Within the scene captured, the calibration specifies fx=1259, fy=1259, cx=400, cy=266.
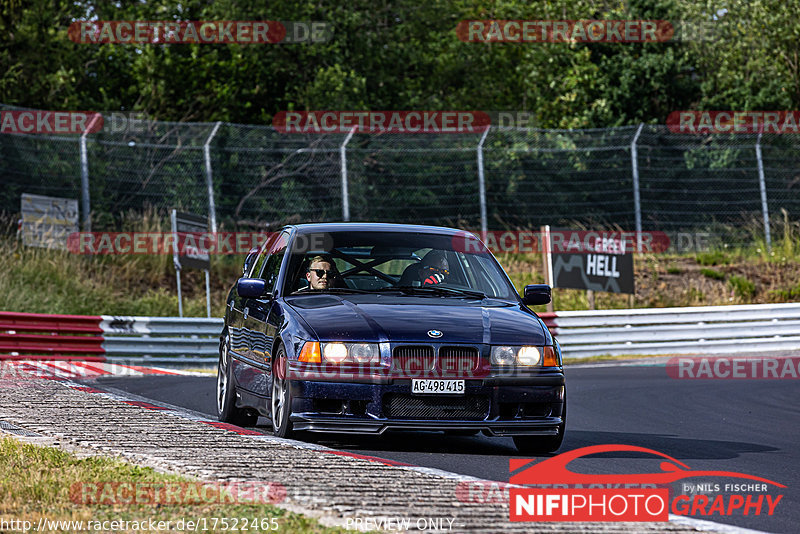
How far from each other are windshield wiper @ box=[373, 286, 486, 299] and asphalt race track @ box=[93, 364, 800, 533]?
1.08 m

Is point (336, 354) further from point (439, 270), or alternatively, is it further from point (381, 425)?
point (439, 270)

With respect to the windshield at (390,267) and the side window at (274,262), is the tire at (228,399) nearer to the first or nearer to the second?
the side window at (274,262)

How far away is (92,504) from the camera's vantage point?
5172 mm

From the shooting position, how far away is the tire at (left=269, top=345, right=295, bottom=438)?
808cm

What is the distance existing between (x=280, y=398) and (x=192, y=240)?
50.4ft

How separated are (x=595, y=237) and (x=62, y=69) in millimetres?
12890

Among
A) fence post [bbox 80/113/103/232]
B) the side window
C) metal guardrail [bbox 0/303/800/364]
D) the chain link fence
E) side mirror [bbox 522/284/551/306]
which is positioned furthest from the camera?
the chain link fence

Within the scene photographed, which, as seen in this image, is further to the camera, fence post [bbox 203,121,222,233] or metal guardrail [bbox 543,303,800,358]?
fence post [bbox 203,121,222,233]

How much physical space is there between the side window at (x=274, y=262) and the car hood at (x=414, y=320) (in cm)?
81

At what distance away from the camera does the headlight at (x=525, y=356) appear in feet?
A: 26.3

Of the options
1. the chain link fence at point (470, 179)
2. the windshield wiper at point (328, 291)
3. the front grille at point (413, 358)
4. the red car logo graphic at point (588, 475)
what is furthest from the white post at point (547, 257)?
the front grille at point (413, 358)

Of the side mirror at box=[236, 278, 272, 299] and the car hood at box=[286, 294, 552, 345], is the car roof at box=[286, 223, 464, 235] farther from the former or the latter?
the car hood at box=[286, 294, 552, 345]

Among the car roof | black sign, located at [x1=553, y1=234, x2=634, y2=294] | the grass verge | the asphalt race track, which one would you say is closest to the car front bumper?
the asphalt race track

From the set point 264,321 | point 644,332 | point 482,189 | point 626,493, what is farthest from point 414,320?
point 482,189
